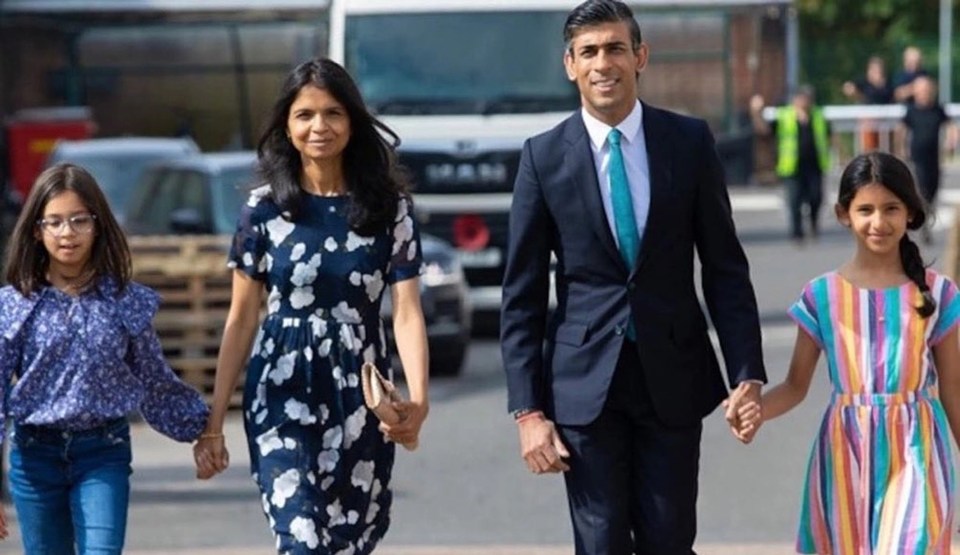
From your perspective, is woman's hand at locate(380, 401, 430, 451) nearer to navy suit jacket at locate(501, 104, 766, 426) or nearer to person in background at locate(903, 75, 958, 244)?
navy suit jacket at locate(501, 104, 766, 426)

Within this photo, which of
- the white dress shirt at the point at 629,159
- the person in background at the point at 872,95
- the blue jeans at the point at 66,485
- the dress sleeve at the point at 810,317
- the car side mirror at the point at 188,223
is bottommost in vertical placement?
the person in background at the point at 872,95

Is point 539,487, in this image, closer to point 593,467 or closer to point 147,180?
point 593,467

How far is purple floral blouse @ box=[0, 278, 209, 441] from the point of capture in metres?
6.80

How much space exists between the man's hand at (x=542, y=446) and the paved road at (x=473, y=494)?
3.08m

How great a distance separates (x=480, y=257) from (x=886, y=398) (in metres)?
13.0

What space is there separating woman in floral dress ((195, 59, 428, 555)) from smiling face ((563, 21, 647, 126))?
24.4 inches

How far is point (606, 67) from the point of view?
6441 millimetres

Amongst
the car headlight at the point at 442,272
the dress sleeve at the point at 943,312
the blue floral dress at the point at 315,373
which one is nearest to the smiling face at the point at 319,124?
the blue floral dress at the point at 315,373

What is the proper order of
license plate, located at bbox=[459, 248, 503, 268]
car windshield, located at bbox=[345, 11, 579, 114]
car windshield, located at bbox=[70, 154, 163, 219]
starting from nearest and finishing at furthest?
car windshield, located at bbox=[345, 11, 579, 114]
license plate, located at bbox=[459, 248, 503, 268]
car windshield, located at bbox=[70, 154, 163, 219]

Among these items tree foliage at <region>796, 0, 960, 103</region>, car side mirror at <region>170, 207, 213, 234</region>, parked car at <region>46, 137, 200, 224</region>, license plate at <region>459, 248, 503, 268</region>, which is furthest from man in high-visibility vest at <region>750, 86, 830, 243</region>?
tree foliage at <region>796, 0, 960, 103</region>

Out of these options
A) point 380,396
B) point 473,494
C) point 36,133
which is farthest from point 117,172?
point 380,396

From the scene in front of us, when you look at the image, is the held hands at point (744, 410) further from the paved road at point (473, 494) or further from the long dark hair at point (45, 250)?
the paved road at point (473, 494)

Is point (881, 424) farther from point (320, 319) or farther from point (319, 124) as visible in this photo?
point (319, 124)

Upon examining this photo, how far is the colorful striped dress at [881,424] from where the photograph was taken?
680 cm
